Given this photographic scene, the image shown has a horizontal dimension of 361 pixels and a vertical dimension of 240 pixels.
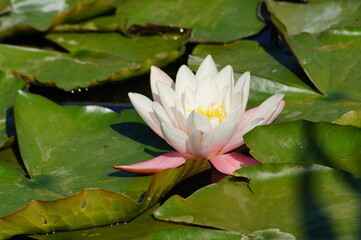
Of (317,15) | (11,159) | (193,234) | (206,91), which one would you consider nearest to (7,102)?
(11,159)

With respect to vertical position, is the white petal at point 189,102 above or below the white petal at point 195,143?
above

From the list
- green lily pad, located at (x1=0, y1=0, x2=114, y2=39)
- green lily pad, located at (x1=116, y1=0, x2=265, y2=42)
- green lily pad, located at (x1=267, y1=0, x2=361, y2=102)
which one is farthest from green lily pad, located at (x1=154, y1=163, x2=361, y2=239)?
green lily pad, located at (x1=0, y1=0, x2=114, y2=39)

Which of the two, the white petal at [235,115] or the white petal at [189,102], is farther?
the white petal at [189,102]

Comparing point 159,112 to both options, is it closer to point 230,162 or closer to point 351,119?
point 230,162

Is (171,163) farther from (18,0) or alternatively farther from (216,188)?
(18,0)

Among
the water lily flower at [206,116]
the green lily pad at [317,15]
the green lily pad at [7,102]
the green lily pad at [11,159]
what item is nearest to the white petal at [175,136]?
the water lily flower at [206,116]

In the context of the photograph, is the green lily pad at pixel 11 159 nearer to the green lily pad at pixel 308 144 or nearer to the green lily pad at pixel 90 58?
the green lily pad at pixel 90 58

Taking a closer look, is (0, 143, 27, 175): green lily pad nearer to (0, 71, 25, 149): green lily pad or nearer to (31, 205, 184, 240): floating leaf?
(0, 71, 25, 149): green lily pad
